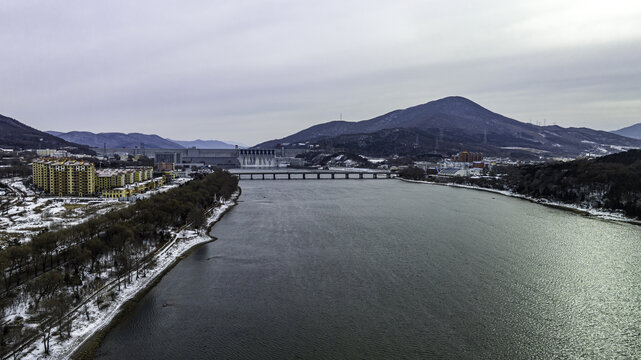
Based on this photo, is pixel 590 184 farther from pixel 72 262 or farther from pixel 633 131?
pixel 633 131

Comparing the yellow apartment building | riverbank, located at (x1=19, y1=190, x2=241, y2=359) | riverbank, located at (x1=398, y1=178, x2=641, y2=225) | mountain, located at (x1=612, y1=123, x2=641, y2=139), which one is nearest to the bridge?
riverbank, located at (x1=398, y1=178, x2=641, y2=225)

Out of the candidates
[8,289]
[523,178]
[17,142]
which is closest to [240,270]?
[8,289]

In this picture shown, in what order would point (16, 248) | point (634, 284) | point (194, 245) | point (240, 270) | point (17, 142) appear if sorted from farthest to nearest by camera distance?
point (17, 142)
point (194, 245)
point (240, 270)
point (634, 284)
point (16, 248)

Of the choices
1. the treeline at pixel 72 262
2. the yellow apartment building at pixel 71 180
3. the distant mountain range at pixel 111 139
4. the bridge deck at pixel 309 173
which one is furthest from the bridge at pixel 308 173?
the distant mountain range at pixel 111 139

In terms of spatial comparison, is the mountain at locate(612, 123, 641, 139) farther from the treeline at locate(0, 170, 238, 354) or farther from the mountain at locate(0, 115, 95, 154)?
the treeline at locate(0, 170, 238, 354)

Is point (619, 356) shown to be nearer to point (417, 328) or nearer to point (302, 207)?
point (417, 328)

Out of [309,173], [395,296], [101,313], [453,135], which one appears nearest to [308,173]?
[309,173]
